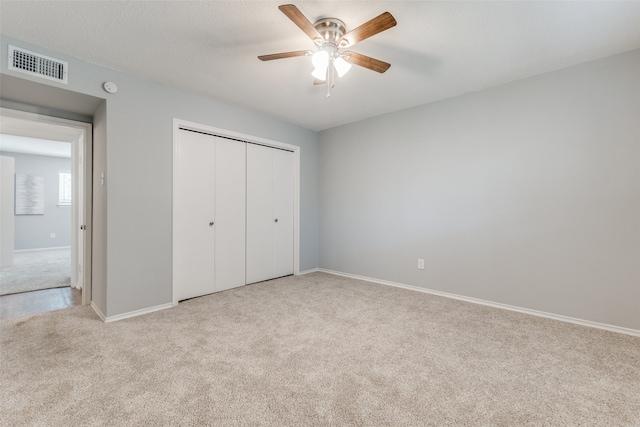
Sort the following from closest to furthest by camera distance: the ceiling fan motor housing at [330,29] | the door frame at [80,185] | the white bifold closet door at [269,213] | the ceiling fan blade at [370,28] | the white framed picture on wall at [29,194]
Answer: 1. the ceiling fan blade at [370,28]
2. the ceiling fan motor housing at [330,29]
3. the door frame at [80,185]
4. the white bifold closet door at [269,213]
5. the white framed picture on wall at [29,194]

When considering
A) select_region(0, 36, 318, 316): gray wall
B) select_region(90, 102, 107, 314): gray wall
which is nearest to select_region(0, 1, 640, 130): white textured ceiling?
select_region(0, 36, 318, 316): gray wall

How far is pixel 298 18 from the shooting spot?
163cm

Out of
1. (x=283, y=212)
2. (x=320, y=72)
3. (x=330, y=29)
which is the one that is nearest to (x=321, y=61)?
(x=320, y=72)

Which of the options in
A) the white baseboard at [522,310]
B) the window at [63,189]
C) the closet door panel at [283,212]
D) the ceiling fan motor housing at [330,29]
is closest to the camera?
the ceiling fan motor housing at [330,29]

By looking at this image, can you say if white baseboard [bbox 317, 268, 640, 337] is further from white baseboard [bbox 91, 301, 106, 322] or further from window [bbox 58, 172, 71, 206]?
window [bbox 58, 172, 71, 206]

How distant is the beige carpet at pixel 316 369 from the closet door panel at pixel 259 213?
44.2 inches

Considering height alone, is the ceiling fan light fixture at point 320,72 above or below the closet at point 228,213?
above

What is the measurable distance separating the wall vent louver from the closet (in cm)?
103

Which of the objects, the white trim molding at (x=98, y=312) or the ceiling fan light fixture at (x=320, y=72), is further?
the white trim molding at (x=98, y=312)

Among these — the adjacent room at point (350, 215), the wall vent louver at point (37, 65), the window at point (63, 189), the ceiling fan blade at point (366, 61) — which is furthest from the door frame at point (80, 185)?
the window at point (63, 189)

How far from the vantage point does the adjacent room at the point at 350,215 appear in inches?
64.2

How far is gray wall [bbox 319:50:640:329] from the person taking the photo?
237cm

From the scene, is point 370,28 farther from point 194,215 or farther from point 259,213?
point 259,213

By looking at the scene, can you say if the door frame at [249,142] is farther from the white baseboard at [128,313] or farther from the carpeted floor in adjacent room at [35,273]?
the carpeted floor in adjacent room at [35,273]
